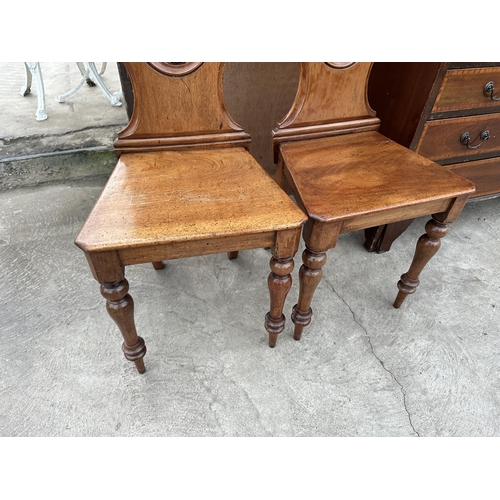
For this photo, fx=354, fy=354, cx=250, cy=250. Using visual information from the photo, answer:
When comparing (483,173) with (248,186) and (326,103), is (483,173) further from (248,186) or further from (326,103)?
(248,186)

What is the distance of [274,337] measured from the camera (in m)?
1.33

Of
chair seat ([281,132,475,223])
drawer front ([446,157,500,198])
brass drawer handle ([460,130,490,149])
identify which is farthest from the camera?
drawer front ([446,157,500,198])

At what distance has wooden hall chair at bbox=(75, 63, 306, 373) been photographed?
3.00ft

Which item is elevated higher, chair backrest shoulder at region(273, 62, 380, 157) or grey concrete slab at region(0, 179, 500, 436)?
chair backrest shoulder at region(273, 62, 380, 157)

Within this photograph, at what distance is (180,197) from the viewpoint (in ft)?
3.39

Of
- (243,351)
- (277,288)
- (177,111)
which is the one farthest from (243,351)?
(177,111)

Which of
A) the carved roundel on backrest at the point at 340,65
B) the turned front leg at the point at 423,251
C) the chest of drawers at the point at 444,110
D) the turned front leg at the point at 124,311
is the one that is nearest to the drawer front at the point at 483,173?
the chest of drawers at the point at 444,110

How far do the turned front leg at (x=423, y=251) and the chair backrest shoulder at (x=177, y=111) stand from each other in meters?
0.75

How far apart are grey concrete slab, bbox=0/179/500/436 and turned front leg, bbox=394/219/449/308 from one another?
14 cm

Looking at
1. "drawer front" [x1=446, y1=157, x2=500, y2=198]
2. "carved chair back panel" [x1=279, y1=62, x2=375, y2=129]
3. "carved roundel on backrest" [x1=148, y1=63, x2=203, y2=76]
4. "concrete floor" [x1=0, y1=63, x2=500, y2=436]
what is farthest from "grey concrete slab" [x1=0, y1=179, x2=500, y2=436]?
"carved roundel on backrest" [x1=148, y1=63, x2=203, y2=76]

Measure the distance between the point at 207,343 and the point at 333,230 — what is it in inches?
27.3

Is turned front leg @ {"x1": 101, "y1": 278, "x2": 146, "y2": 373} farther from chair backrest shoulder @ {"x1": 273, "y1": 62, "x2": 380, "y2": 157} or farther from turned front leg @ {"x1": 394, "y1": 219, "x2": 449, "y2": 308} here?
turned front leg @ {"x1": 394, "y1": 219, "x2": 449, "y2": 308}

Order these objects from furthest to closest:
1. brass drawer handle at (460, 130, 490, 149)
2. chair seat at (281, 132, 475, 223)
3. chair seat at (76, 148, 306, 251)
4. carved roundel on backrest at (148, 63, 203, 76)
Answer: brass drawer handle at (460, 130, 490, 149), carved roundel on backrest at (148, 63, 203, 76), chair seat at (281, 132, 475, 223), chair seat at (76, 148, 306, 251)

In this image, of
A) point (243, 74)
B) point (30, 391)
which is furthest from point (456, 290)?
point (30, 391)
